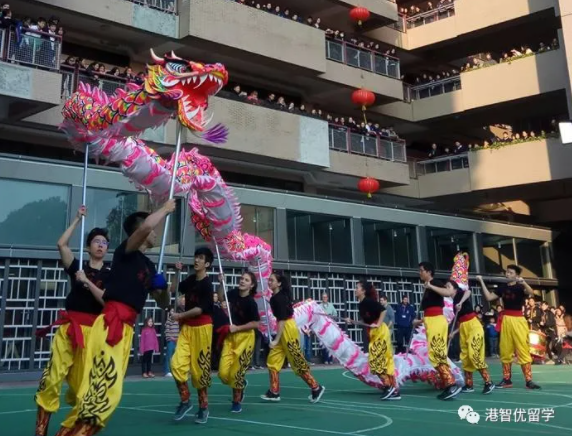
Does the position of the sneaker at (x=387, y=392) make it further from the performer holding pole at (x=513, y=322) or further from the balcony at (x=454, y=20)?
the balcony at (x=454, y=20)

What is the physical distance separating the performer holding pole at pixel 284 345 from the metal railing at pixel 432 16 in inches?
709

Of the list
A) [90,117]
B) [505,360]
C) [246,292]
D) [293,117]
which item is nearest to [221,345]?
[246,292]

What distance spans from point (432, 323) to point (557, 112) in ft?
58.1

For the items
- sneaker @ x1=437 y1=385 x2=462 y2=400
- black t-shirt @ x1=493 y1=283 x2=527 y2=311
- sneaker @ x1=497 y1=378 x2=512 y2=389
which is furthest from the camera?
sneaker @ x1=497 y1=378 x2=512 y2=389

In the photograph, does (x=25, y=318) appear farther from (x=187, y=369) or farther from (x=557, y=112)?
(x=557, y=112)

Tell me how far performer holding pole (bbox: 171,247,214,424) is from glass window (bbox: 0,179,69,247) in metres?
7.64

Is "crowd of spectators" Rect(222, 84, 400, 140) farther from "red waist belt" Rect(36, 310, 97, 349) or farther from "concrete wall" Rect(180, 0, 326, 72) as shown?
"red waist belt" Rect(36, 310, 97, 349)

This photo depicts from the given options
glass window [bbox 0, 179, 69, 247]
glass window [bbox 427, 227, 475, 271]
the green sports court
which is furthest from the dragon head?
glass window [bbox 427, 227, 475, 271]

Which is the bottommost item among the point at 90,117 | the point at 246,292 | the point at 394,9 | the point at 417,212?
the point at 246,292

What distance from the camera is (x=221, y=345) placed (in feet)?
24.8

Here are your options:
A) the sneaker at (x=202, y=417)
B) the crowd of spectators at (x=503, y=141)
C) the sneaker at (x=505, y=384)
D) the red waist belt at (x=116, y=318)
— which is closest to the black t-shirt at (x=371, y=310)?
the sneaker at (x=505, y=384)

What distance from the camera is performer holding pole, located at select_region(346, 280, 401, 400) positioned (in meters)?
8.83

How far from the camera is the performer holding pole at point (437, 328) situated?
338 inches

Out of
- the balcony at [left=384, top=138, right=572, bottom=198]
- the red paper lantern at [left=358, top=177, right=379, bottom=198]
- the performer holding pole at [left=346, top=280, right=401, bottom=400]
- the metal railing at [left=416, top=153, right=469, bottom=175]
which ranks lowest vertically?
the performer holding pole at [left=346, top=280, right=401, bottom=400]
